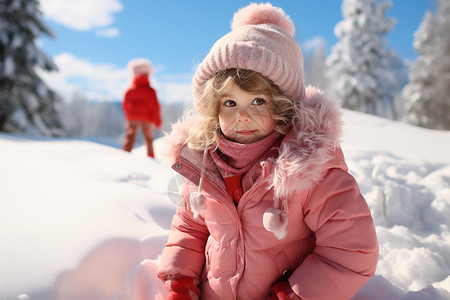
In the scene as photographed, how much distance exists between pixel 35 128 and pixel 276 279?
38.9 ft

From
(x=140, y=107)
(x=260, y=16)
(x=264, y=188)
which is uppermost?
(x=260, y=16)

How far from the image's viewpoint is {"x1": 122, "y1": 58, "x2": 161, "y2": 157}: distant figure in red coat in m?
6.22

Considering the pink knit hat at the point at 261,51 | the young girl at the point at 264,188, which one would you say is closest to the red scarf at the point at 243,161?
the young girl at the point at 264,188

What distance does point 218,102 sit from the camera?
1.50 meters

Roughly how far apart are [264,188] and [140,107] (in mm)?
Answer: 5476

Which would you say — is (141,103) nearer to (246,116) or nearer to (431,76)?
(246,116)

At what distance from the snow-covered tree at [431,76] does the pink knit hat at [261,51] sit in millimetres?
18954

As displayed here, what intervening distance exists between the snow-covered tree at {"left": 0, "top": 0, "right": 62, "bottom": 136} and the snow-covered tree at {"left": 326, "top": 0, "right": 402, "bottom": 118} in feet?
51.2

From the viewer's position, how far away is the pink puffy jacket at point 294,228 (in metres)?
1.14

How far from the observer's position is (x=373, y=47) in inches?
698

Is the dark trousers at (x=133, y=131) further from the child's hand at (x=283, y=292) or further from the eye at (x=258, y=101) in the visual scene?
the child's hand at (x=283, y=292)

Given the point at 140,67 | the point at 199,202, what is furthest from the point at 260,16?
the point at 140,67

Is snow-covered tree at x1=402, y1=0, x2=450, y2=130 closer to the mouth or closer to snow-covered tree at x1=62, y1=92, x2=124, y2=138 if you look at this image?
the mouth

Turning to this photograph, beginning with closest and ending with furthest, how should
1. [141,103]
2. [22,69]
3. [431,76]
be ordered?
[141,103]
[22,69]
[431,76]
